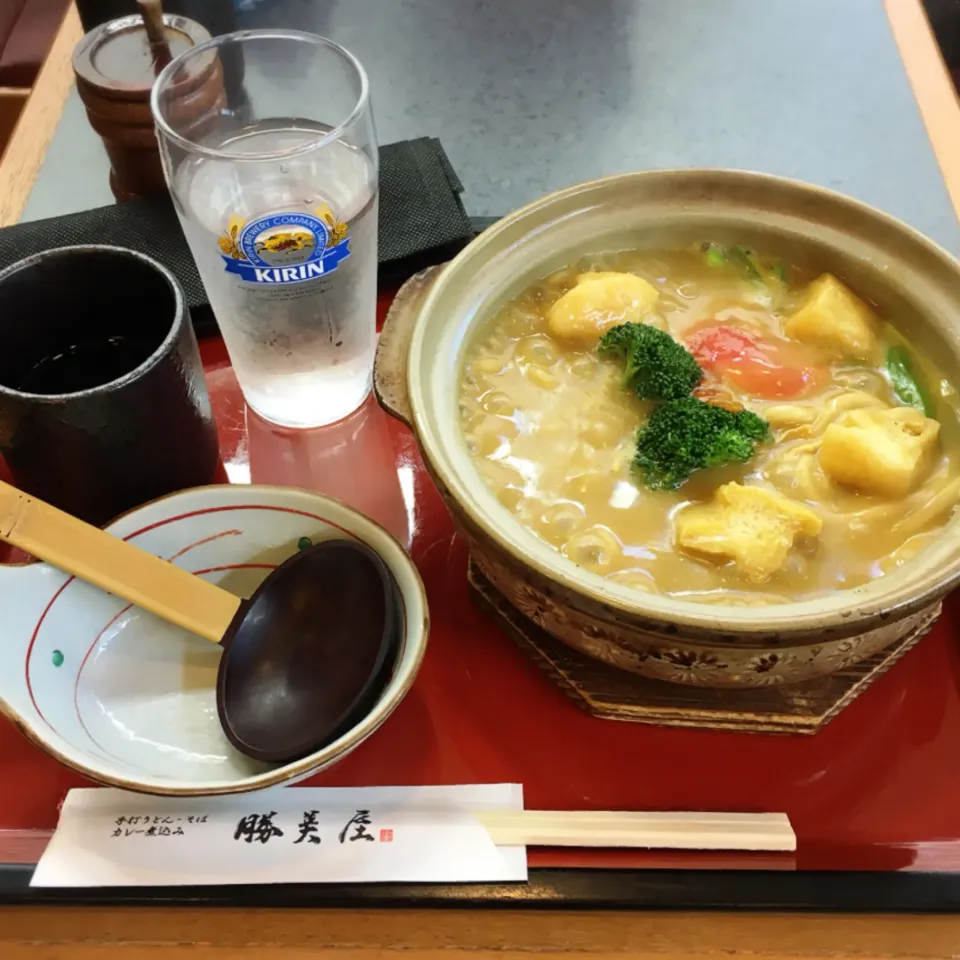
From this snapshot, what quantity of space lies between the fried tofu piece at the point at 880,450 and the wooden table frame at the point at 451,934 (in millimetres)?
528

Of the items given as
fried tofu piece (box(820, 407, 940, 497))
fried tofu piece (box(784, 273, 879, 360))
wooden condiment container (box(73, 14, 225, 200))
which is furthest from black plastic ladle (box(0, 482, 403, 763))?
wooden condiment container (box(73, 14, 225, 200))

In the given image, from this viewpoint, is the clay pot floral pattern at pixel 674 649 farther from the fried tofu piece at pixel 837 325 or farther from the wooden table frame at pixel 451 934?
the fried tofu piece at pixel 837 325

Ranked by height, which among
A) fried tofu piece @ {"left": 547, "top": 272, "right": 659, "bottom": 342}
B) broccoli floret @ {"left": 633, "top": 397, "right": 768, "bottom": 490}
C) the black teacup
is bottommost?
broccoli floret @ {"left": 633, "top": 397, "right": 768, "bottom": 490}

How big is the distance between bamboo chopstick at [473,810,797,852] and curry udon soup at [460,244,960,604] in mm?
268

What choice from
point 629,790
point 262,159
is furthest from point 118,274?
point 629,790

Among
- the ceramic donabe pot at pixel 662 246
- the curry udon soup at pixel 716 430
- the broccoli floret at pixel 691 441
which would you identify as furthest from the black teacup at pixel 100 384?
the broccoli floret at pixel 691 441

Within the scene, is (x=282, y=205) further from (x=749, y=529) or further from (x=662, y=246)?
(x=749, y=529)

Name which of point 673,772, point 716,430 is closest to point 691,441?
point 716,430

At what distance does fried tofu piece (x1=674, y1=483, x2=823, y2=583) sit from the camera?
1114 millimetres

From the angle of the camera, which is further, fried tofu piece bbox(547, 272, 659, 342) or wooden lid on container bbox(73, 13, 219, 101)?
wooden lid on container bbox(73, 13, 219, 101)

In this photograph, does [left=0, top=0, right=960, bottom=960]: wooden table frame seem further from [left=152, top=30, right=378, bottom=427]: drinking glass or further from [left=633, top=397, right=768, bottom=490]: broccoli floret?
[left=152, top=30, right=378, bottom=427]: drinking glass

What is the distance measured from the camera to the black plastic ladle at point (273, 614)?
1148 mm

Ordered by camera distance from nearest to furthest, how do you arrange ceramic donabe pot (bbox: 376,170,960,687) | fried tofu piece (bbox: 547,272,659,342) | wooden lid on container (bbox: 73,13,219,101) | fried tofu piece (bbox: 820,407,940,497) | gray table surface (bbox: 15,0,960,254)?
ceramic donabe pot (bbox: 376,170,960,687)
fried tofu piece (bbox: 820,407,940,497)
fried tofu piece (bbox: 547,272,659,342)
wooden lid on container (bbox: 73,13,219,101)
gray table surface (bbox: 15,0,960,254)

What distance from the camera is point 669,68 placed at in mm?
2652
